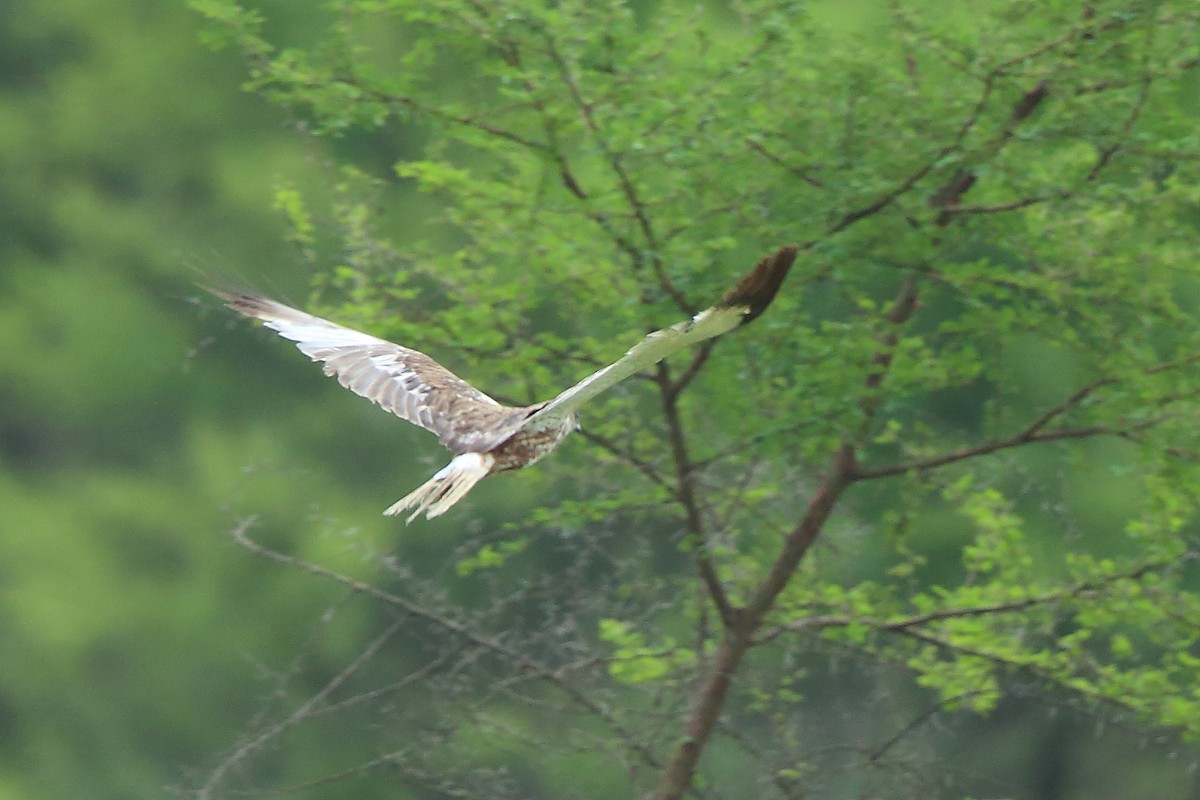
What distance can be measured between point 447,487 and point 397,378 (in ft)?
4.22

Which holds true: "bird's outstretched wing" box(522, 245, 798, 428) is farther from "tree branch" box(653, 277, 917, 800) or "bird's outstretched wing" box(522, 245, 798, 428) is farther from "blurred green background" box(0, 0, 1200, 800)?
"blurred green background" box(0, 0, 1200, 800)

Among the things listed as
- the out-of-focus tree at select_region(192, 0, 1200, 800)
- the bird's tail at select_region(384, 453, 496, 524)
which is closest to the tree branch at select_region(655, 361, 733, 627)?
the out-of-focus tree at select_region(192, 0, 1200, 800)

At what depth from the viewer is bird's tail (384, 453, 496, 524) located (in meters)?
5.84

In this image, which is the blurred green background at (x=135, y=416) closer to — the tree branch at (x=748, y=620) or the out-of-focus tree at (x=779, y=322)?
the out-of-focus tree at (x=779, y=322)

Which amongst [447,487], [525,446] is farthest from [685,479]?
[447,487]

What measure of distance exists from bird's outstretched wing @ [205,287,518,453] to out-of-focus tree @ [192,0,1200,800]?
1.23 ft

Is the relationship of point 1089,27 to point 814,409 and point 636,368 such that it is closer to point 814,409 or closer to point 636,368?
point 814,409

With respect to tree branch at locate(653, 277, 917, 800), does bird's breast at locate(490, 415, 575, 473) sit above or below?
above

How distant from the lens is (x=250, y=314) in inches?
305

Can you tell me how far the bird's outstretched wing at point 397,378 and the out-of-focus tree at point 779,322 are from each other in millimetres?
376

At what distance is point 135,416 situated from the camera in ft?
69.5

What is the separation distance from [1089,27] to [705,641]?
3.42 metres

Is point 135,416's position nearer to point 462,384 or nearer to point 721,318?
point 462,384

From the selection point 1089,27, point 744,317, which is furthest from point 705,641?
point 744,317
